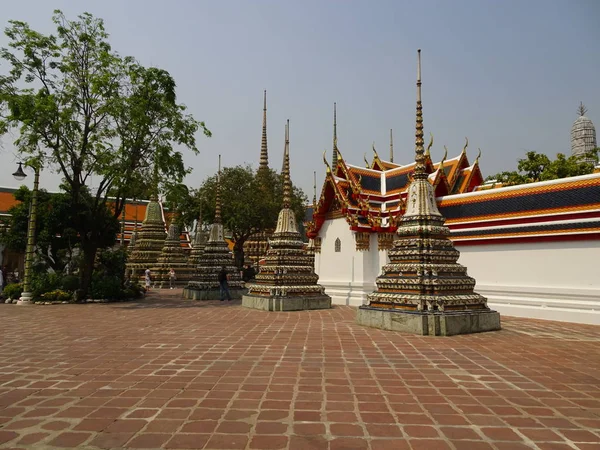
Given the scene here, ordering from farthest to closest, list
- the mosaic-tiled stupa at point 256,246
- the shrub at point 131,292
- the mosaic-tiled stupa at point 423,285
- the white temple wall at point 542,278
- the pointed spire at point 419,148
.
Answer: the mosaic-tiled stupa at point 256,246 → the shrub at point 131,292 → the white temple wall at point 542,278 → the pointed spire at point 419,148 → the mosaic-tiled stupa at point 423,285

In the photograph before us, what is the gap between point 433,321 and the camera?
8.99 metres

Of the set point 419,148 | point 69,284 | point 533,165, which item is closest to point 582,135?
point 533,165

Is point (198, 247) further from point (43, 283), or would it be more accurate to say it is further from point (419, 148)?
point (419, 148)

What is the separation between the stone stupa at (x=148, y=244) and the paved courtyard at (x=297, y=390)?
72.9 feet

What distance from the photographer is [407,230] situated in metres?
10.2

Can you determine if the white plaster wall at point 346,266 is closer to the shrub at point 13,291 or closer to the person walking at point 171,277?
the shrub at point 13,291

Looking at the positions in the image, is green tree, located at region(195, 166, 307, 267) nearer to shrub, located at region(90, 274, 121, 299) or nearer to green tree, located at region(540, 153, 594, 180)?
shrub, located at region(90, 274, 121, 299)

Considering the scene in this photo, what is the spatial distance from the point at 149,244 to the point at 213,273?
14.5m

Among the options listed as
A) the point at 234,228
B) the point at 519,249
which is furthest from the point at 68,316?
the point at 234,228

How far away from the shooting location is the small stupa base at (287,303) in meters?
14.0

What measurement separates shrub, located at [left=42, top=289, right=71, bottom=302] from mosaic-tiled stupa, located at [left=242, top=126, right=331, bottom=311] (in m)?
7.42

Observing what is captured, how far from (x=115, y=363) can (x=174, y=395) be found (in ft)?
6.70

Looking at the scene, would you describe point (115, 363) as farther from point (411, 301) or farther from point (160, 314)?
point (160, 314)

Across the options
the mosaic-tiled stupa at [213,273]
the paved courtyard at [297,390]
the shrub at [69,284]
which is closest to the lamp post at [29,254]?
the shrub at [69,284]
